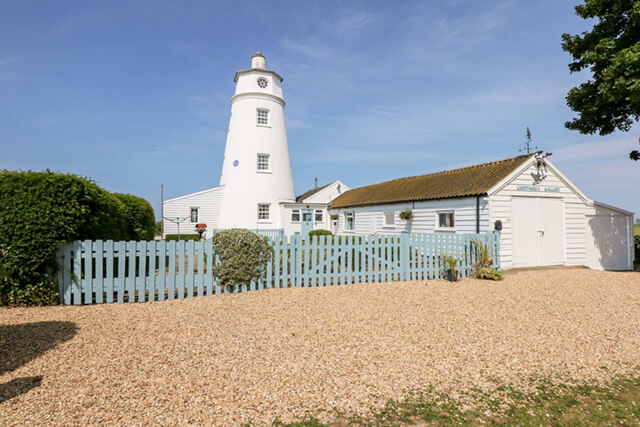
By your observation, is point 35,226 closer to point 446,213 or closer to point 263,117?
point 446,213

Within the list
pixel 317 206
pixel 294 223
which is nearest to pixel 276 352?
pixel 294 223

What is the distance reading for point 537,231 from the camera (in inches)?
478

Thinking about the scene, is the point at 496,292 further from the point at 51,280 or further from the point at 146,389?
the point at 51,280

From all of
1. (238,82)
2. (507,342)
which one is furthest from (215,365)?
(238,82)

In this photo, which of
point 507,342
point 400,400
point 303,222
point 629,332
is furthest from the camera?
point 303,222

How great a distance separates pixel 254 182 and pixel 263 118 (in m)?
4.92

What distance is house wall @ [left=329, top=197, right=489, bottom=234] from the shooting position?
1212cm

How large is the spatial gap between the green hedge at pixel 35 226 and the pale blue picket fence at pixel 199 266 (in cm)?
27

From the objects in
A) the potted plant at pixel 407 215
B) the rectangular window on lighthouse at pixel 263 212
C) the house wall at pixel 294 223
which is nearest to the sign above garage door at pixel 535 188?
the potted plant at pixel 407 215

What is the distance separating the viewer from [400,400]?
3084mm

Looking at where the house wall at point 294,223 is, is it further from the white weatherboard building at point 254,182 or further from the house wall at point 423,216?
the house wall at point 423,216

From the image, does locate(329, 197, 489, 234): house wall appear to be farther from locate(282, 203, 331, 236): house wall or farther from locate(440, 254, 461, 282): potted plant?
locate(282, 203, 331, 236): house wall

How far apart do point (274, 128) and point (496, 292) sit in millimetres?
20522

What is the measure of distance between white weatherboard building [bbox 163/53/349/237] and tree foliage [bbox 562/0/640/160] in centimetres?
1705
